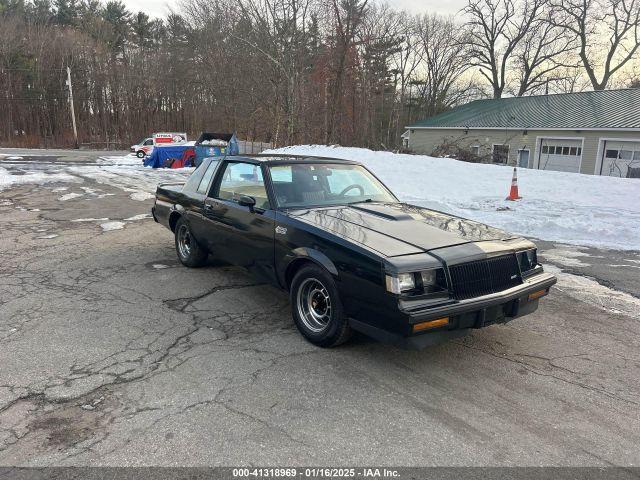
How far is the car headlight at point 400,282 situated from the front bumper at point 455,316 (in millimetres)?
159

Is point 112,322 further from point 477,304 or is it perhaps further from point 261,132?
point 261,132

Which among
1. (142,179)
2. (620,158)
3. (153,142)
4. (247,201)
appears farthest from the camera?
(153,142)

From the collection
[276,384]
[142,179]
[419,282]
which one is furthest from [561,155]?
[276,384]

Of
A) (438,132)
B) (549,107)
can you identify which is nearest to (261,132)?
(438,132)

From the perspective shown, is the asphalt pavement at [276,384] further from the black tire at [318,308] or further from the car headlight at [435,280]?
the car headlight at [435,280]

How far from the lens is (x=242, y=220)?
4.80 m

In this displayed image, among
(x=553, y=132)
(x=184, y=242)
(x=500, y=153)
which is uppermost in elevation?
(x=553, y=132)

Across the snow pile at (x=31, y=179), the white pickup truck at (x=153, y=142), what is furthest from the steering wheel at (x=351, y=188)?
the white pickup truck at (x=153, y=142)

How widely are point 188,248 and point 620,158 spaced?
88.2ft

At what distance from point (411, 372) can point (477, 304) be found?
2.41ft

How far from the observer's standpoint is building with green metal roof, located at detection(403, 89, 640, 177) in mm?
25203

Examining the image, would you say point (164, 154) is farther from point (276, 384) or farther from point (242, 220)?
point (276, 384)

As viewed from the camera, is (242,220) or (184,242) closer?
(242,220)

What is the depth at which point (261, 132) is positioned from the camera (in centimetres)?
3703
